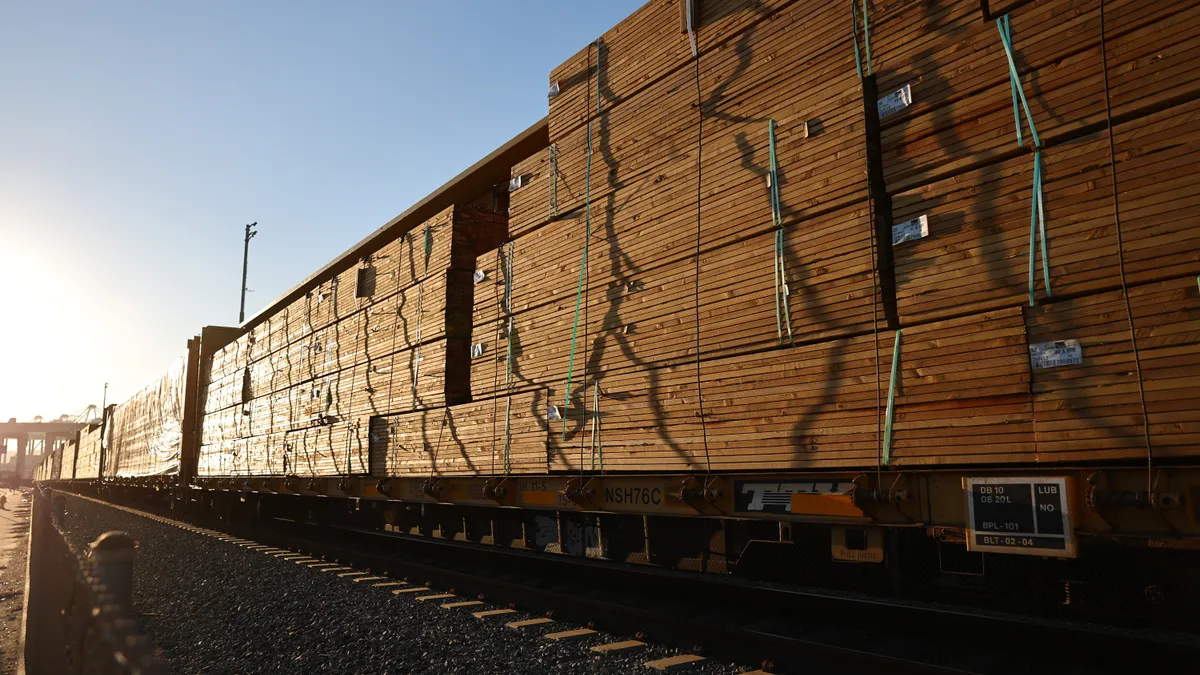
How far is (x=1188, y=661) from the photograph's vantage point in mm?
4004

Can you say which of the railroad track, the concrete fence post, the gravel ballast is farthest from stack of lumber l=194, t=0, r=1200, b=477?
the concrete fence post

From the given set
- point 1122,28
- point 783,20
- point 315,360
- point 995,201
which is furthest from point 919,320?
point 315,360

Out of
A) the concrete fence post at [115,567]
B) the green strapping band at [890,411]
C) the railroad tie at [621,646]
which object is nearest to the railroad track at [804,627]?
the railroad tie at [621,646]

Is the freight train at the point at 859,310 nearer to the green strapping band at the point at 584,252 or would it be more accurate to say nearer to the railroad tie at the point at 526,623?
the green strapping band at the point at 584,252

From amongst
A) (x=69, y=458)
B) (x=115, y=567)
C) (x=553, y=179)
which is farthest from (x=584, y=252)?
(x=69, y=458)

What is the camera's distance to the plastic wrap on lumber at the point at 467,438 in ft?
24.6

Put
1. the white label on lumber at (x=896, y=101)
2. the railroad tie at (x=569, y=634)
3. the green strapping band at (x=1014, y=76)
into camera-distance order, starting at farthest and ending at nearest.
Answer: the railroad tie at (x=569, y=634)
the white label on lumber at (x=896, y=101)
the green strapping band at (x=1014, y=76)

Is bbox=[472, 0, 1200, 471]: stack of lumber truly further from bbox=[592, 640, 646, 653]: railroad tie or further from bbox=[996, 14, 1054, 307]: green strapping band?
bbox=[592, 640, 646, 653]: railroad tie

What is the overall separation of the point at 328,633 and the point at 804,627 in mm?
3715

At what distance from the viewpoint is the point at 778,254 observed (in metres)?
5.41

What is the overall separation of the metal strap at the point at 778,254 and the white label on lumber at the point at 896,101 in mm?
842

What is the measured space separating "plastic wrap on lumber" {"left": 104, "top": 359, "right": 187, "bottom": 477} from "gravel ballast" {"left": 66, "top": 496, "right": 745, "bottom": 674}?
14.1 meters

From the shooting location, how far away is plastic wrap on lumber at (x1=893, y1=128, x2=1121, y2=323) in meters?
3.92

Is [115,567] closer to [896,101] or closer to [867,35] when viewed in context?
[896,101]
